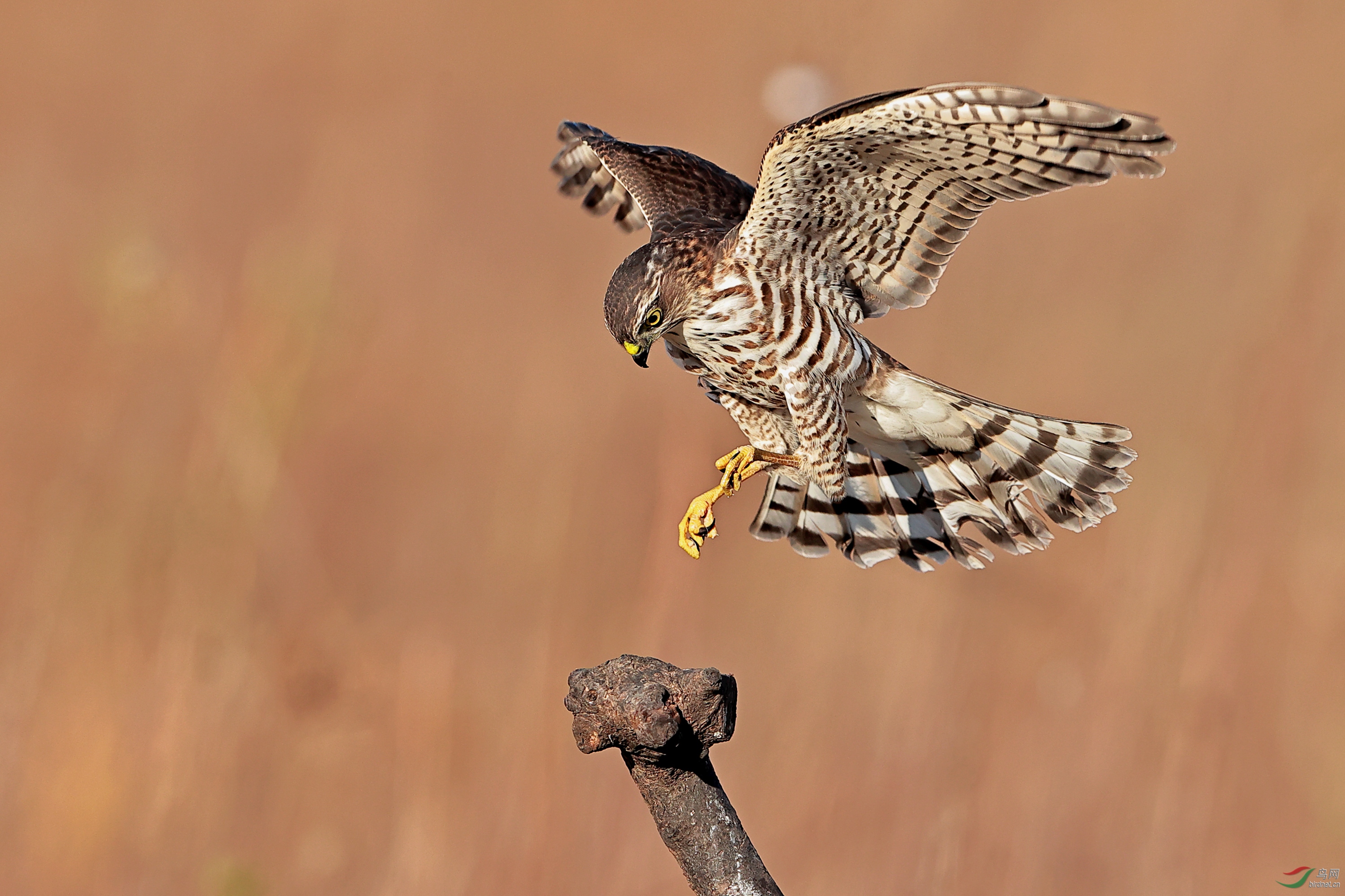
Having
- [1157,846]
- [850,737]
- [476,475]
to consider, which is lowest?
[1157,846]

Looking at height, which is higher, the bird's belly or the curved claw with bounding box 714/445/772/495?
the bird's belly

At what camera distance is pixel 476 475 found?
4047 mm

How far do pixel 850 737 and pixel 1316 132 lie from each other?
2955 mm

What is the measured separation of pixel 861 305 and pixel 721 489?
656 mm

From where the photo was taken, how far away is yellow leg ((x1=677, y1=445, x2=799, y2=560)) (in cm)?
249

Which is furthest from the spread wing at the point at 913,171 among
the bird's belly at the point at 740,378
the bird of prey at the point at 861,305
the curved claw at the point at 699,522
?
the curved claw at the point at 699,522

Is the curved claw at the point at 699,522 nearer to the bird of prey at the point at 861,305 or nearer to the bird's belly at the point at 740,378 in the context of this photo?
the bird of prey at the point at 861,305

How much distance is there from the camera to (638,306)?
2.52 meters

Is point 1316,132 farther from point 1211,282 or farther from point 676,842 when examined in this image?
A: point 676,842

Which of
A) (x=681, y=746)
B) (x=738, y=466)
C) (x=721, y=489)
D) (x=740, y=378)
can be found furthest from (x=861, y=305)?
(x=681, y=746)

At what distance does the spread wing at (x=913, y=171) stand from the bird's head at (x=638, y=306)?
0.28m

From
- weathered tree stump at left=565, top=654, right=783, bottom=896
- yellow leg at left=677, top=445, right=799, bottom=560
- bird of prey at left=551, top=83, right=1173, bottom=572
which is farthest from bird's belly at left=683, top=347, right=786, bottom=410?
weathered tree stump at left=565, top=654, right=783, bottom=896

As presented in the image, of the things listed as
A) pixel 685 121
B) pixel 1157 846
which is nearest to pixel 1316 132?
pixel 685 121

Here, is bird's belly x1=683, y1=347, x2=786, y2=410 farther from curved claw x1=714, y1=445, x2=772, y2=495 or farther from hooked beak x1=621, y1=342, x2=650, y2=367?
hooked beak x1=621, y1=342, x2=650, y2=367
